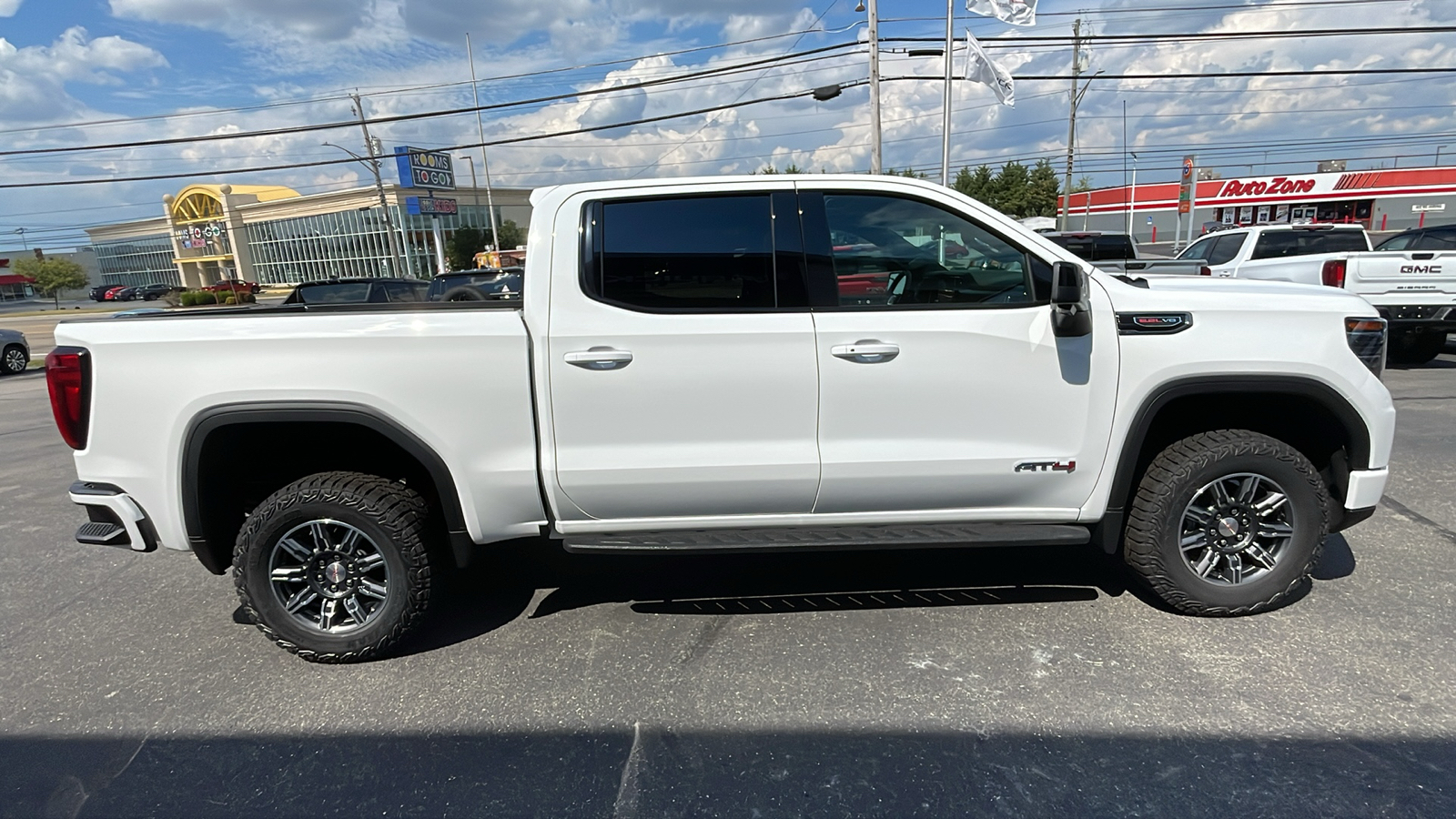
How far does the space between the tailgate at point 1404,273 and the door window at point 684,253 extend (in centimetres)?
851

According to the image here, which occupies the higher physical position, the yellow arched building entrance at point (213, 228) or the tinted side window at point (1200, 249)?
the yellow arched building entrance at point (213, 228)

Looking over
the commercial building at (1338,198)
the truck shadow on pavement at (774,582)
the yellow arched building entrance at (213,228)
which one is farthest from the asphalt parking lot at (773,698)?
the yellow arched building entrance at (213,228)

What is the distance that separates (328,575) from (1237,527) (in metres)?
4.00

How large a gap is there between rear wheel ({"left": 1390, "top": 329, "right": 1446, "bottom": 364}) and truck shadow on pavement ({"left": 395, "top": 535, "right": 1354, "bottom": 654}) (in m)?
7.19

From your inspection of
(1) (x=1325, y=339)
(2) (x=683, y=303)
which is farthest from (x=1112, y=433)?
(2) (x=683, y=303)

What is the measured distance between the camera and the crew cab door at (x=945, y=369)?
305 cm

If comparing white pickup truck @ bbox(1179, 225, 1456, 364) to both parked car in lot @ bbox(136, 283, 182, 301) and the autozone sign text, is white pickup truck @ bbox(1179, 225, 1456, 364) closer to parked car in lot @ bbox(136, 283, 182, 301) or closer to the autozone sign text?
the autozone sign text

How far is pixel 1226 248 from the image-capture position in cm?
1182

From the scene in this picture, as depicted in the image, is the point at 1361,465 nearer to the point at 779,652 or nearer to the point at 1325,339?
the point at 1325,339

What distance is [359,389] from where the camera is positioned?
299 cm

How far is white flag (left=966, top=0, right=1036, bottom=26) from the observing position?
49.4 ft

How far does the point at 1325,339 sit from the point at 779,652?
8.64 feet

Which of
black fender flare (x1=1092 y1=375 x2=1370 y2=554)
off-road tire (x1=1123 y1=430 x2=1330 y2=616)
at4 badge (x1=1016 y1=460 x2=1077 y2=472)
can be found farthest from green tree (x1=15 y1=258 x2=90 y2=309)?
off-road tire (x1=1123 y1=430 x2=1330 y2=616)

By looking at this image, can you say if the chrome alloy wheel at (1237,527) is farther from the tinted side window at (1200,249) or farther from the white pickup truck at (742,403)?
the tinted side window at (1200,249)
